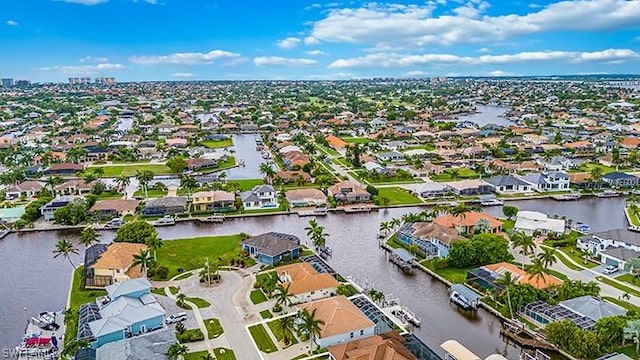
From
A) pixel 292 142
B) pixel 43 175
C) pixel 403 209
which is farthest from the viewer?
pixel 292 142

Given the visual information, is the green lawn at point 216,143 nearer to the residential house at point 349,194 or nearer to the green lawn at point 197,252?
the residential house at point 349,194

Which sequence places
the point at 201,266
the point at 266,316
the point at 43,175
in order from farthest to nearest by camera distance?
the point at 43,175
the point at 201,266
the point at 266,316

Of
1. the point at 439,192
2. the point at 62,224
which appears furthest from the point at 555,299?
the point at 62,224

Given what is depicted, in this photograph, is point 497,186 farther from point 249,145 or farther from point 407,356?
point 249,145

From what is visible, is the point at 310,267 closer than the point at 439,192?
Yes

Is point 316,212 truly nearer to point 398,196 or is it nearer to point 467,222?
point 398,196

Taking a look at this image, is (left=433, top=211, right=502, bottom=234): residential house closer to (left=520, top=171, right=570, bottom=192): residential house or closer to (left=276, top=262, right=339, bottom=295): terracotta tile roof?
(left=276, top=262, right=339, bottom=295): terracotta tile roof

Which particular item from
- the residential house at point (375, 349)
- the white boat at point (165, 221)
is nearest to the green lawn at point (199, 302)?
the residential house at point (375, 349)
